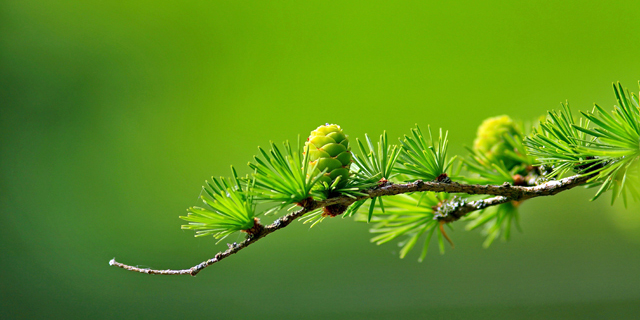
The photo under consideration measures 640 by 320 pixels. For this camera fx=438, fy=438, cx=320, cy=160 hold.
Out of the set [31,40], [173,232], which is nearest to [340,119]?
[173,232]

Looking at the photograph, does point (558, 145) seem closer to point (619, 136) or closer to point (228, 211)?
point (619, 136)

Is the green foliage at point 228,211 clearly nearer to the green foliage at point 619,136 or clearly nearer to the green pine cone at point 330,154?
the green pine cone at point 330,154

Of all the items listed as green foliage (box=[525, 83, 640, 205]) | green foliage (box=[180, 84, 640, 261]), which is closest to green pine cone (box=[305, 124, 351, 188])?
green foliage (box=[180, 84, 640, 261])

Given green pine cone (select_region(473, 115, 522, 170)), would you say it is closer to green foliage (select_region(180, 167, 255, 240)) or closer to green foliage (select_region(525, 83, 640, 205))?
green foliage (select_region(525, 83, 640, 205))

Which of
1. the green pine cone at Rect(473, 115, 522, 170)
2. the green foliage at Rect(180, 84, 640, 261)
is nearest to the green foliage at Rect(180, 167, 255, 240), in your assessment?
the green foliage at Rect(180, 84, 640, 261)

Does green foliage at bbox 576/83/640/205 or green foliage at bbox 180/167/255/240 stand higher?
green foliage at bbox 180/167/255/240

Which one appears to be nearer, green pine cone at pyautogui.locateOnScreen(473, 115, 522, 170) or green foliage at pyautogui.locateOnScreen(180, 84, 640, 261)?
green foliage at pyautogui.locateOnScreen(180, 84, 640, 261)
